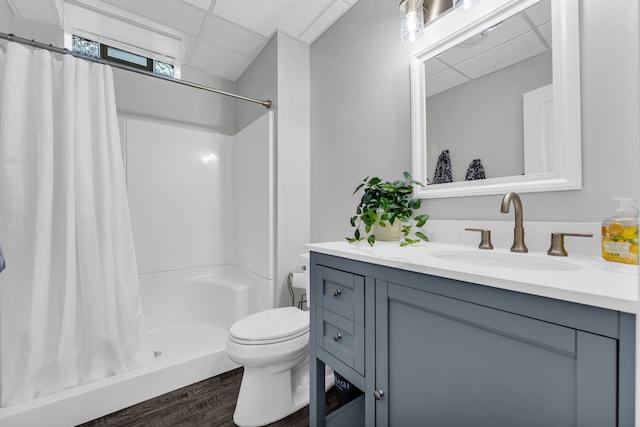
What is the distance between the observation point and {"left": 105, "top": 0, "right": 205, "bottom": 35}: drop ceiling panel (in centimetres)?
166

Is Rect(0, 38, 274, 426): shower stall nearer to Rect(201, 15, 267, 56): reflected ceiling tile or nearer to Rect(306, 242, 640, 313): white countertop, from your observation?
Rect(201, 15, 267, 56): reflected ceiling tile

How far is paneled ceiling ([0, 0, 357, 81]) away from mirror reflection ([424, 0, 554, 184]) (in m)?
0.93

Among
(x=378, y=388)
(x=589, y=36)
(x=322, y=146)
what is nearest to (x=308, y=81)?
(x=322, y=146)

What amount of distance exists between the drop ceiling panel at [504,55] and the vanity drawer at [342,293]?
3.08ft

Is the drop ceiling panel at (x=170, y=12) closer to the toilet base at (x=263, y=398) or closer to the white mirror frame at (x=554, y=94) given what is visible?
the white mirror frame at (x=554, y=94)

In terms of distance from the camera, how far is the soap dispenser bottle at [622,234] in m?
0.68

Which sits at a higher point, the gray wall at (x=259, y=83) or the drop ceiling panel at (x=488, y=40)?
the gray wall at (x=259, y=83)

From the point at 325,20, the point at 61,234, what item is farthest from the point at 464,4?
the point at 61,234

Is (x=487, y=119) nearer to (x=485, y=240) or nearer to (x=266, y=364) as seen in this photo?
(x=485, y=240)

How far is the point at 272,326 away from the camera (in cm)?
140

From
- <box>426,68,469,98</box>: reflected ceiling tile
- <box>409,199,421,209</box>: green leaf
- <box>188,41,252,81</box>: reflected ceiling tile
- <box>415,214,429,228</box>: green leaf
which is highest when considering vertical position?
<box>188,41,252,81</box>: reflected ceiling tile

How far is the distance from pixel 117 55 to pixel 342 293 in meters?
2.51

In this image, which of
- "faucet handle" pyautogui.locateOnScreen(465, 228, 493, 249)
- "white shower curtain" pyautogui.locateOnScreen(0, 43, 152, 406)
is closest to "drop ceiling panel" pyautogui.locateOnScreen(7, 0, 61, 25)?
"white shower curtain" pyautogui.locateOnScreen(0, 43, 152, 406)

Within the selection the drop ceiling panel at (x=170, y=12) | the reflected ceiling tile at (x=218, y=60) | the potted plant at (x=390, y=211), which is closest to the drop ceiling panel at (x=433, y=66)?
the potted plant at (x=390, y=211)
